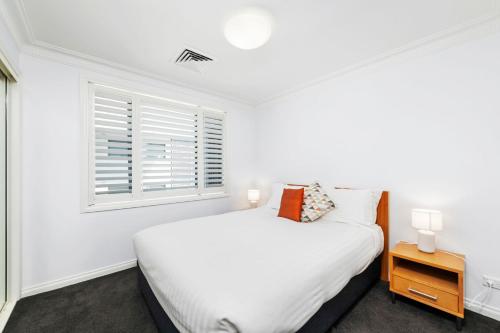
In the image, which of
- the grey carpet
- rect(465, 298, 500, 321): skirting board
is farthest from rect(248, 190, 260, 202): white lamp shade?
rect(465, 298, 500, 321): skirting board

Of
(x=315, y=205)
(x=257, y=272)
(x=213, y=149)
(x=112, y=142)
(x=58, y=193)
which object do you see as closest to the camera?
(x=257, y=272)

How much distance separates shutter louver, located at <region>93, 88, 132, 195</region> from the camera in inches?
97.5

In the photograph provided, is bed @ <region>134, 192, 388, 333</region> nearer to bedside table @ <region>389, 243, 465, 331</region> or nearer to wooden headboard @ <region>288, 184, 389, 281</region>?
wooden headboard @ <region>288, 184, 389, 281</region>

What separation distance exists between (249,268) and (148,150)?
7.39 feet

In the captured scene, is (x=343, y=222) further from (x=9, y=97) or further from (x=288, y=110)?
(x=9, y=97)

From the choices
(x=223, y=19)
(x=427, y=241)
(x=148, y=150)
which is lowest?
(x=427, y=241)

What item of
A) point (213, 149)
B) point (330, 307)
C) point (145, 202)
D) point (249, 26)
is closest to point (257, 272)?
point (330, 307)

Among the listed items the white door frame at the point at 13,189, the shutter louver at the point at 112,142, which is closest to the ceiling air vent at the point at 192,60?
the shutter louver at the point at 112,142

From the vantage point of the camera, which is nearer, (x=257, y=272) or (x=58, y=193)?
(x=257, y=272)

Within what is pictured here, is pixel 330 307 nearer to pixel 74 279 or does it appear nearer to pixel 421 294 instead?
pixel 421 294

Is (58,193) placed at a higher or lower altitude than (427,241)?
higher

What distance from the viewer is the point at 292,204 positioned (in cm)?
256

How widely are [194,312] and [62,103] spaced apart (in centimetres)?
256

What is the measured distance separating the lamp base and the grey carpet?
0.51 meters
